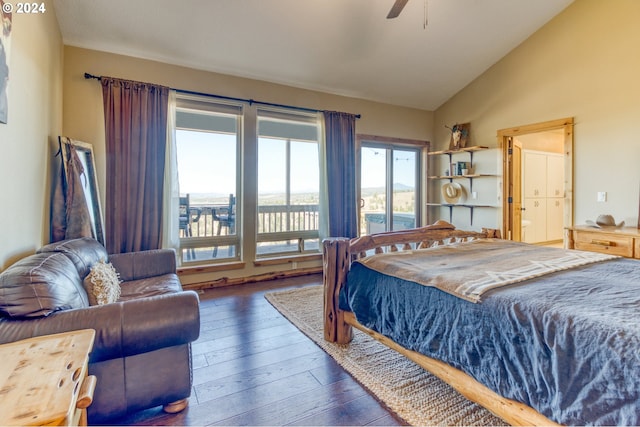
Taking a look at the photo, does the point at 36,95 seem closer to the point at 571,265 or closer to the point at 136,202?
the point at 136,202

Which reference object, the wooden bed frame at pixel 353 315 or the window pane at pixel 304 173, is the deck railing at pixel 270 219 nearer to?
the window pane at pixel 304 173

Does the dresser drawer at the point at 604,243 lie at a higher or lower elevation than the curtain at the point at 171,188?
lower

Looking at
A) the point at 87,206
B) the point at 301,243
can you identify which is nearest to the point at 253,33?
the point at 87,206

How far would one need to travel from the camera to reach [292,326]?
2.85 meters

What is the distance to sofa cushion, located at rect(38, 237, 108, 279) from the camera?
2096 millimetres

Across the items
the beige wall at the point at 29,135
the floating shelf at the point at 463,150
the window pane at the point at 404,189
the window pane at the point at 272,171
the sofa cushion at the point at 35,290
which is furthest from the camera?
the window pane at the point at 404,189

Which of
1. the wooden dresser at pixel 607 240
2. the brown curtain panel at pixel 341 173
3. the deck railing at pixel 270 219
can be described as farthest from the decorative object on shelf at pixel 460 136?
the deck railing at pixel 270 219

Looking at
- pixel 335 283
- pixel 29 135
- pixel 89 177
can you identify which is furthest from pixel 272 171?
pixel 29 135

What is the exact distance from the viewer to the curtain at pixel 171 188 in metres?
3.64

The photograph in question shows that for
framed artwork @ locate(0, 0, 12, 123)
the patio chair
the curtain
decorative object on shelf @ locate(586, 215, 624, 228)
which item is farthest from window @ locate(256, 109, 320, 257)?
decorative object on shelf @ locate(586, 215, 624, 228)

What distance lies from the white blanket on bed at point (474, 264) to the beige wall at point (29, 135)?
7.39 feet

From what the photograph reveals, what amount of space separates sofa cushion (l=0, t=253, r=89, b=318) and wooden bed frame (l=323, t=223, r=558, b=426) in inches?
60.1

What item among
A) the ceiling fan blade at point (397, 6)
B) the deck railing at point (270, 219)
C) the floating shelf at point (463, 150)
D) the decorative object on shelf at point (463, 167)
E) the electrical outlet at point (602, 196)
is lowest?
the deck railing at point (270, 219)

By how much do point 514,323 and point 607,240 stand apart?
9.22 feet
